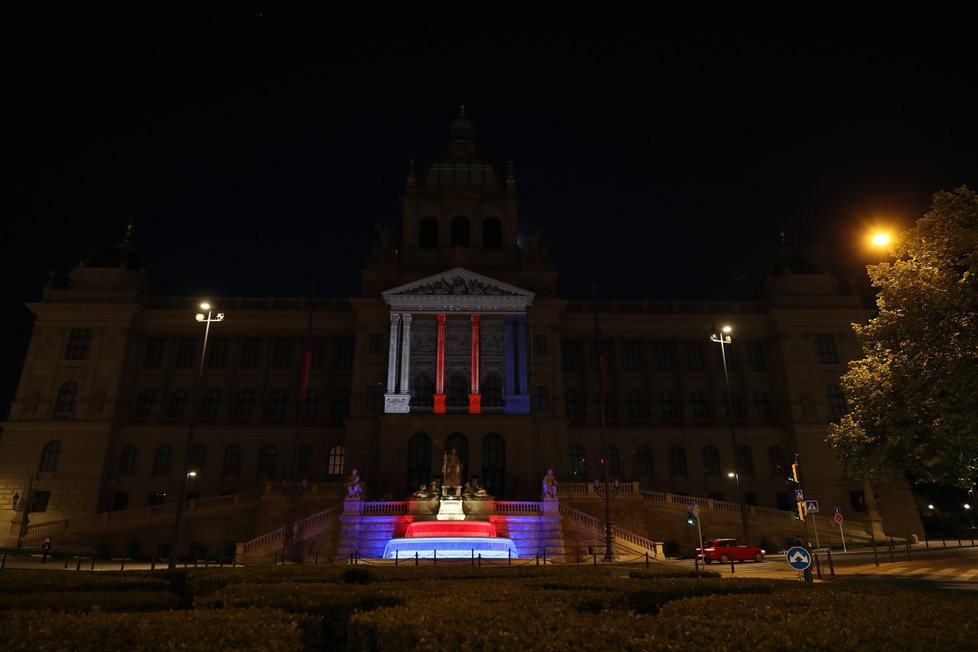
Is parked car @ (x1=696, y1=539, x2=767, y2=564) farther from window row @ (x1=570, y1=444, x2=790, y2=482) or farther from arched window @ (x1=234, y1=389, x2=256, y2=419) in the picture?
arched window @ (x1=234, y1=389, x2=256, y2=419)

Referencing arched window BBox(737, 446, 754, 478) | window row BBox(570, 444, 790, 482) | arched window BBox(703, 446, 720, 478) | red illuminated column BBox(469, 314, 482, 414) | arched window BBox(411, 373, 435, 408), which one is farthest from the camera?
arched window BBox(703, 446, 720, 478)

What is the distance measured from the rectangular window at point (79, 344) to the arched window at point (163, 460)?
11.2m

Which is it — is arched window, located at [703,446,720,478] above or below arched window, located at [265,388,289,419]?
below

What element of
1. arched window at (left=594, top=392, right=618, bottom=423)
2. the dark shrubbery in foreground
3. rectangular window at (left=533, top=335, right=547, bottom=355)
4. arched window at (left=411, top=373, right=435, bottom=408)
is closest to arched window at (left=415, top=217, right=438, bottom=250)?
rectangular window at (left=533, top=335, right=547, bottom=355)

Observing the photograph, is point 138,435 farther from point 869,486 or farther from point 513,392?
point 869,486

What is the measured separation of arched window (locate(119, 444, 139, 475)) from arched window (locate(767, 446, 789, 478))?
5790 centimetres

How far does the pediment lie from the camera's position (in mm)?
53969

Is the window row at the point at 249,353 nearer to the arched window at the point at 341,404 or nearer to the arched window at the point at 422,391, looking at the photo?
the arched window at the point at 341,404

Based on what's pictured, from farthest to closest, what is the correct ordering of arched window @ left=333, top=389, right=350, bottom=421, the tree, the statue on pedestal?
arched window @ left=333, top=389, right=350, bottom=421 < the statue on pedestal < the tree

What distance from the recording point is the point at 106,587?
553 inches

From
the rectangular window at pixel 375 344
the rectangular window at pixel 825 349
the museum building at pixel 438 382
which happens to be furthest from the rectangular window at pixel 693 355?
the rectangular window at pixel 375 344

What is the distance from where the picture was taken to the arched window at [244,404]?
5990 cm

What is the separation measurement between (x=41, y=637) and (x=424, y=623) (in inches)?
182

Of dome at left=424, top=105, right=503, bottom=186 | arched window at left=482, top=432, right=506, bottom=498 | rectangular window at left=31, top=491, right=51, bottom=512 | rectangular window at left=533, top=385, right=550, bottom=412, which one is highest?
dome at left=424, top=105, right=503, bottom=186
